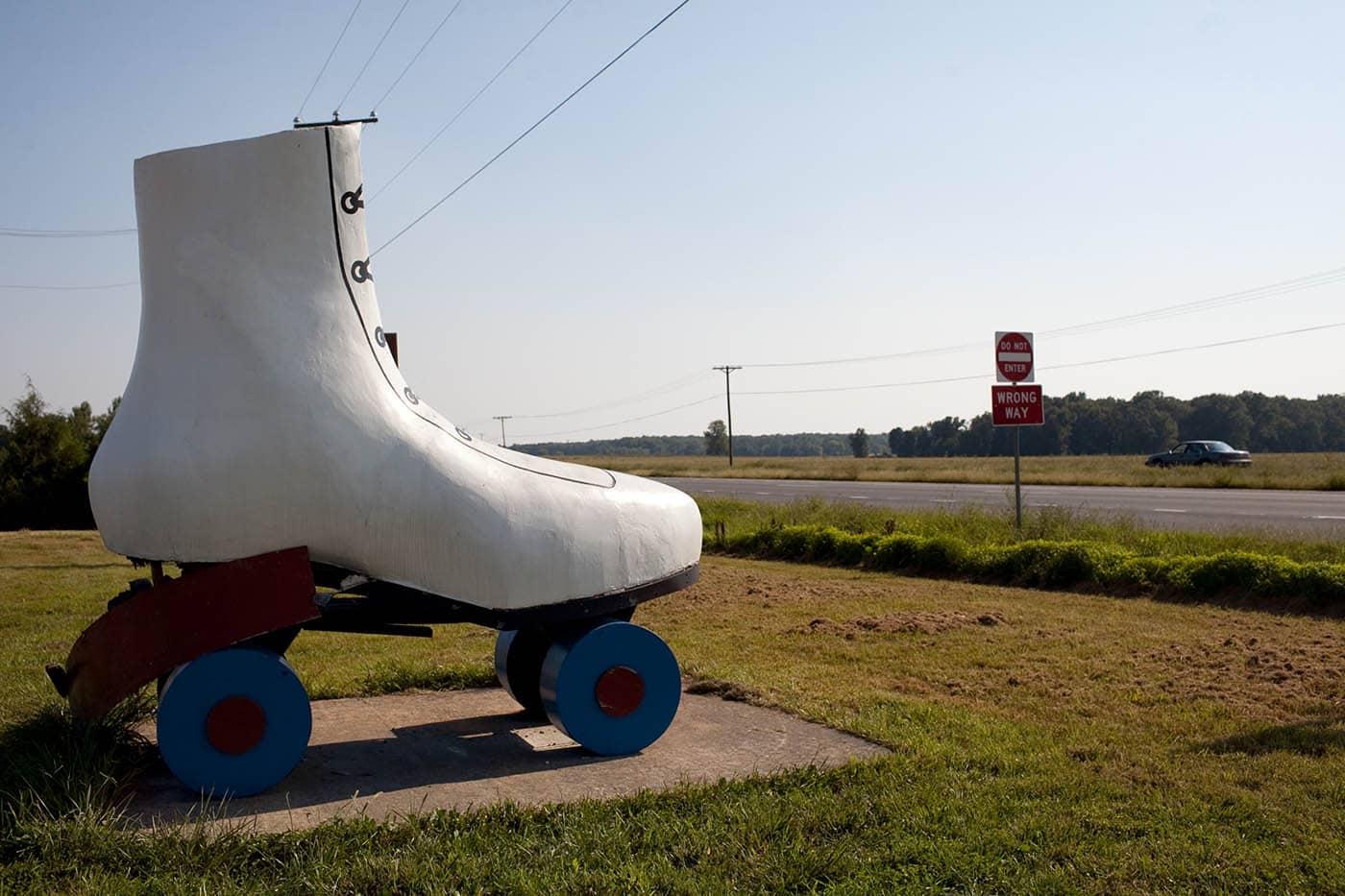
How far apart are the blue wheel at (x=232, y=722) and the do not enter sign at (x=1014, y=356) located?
9.74m

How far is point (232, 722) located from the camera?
423 cm

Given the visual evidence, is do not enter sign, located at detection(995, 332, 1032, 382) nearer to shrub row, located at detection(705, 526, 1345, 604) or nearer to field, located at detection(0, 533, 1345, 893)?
shrub row, located at detection(705, 526, 1345, 604)

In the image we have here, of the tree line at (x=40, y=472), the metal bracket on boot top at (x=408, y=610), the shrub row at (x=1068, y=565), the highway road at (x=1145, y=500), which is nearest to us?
the metal bracket on boot top at (x=408, y=610)

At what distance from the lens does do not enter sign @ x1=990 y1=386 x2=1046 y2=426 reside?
496 inches

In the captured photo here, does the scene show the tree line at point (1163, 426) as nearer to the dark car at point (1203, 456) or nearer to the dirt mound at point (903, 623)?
the dark car at point (1203, 456)

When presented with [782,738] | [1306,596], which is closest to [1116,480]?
[1306,596]

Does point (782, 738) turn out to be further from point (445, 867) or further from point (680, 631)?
point (680, 631)

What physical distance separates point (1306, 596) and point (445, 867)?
7.03 metres

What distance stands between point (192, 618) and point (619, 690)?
1654 mm

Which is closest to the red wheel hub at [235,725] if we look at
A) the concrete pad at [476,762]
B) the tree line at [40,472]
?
the concrete pad at [476,762]

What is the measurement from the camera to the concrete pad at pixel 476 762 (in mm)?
4156

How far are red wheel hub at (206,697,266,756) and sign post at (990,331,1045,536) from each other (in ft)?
Result: 31.9

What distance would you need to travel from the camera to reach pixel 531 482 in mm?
4727

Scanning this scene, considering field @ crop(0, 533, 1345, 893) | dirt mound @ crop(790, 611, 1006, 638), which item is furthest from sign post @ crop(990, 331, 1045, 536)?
field @ crop(0, 533, 1345, 893)
